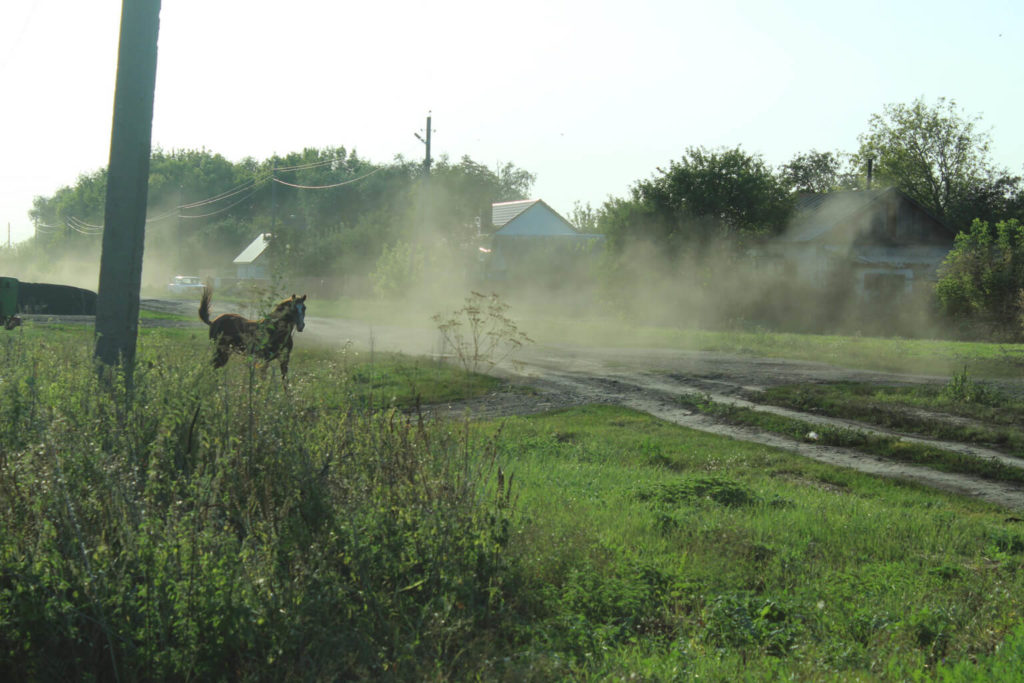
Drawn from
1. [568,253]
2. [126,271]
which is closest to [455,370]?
[126,271]

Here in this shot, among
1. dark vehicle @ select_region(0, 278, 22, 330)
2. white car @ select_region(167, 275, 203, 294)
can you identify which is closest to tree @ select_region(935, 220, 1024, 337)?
dark vehicle @ select_region(0, 278, 22, 330)

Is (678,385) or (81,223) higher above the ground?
(81,223)

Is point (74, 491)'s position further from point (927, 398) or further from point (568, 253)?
point (568, 253)

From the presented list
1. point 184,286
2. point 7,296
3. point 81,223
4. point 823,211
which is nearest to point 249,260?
point 184,286

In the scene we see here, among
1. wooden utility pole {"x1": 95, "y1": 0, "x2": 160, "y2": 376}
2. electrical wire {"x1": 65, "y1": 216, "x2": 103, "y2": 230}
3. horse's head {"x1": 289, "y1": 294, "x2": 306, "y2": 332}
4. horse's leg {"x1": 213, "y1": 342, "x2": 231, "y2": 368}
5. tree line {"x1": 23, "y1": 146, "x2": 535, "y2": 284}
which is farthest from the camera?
electrical wire {"x1": 65, "y1": 216, "x2": 103, "y2": 230}

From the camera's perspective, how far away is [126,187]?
7820 millimetres

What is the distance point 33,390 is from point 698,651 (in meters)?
4.73

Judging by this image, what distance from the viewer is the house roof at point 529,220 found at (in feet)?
231

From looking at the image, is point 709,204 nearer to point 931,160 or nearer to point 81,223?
point 931,160

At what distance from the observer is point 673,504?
22.4 ft

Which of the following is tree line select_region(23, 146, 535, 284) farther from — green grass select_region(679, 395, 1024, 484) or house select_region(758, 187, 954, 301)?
green grass select_region(679, 395, 1024, 484)

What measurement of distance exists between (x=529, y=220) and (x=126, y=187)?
212ft

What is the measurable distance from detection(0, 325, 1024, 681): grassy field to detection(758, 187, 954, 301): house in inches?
1446

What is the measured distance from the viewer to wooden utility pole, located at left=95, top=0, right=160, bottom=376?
7.82m
